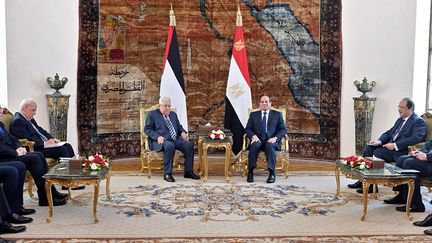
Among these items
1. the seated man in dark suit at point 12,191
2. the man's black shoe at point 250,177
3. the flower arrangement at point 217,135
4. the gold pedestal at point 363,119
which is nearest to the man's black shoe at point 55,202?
the seated man in dark suit at point 12,191

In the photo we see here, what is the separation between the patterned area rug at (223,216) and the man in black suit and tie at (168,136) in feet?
1.49

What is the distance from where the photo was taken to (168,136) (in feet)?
28.4

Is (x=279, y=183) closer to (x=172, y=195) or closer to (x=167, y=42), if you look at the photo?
(x=172, y=195)

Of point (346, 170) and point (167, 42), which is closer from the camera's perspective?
point (346, 170)

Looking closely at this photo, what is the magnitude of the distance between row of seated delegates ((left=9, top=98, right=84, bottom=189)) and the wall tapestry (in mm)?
2078

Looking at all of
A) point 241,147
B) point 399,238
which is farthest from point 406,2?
point 399,238

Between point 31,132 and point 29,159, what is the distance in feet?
3.22

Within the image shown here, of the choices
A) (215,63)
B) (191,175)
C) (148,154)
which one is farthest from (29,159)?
(215,63)

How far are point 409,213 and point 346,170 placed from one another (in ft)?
2.87

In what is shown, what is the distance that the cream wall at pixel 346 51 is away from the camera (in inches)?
334

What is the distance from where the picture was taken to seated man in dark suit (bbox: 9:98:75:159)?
719 cm

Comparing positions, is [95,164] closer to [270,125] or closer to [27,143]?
[27,143]

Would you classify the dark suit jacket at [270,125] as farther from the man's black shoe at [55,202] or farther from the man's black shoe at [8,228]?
the man's black shoe at [8,228]

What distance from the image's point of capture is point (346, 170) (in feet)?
21.6
